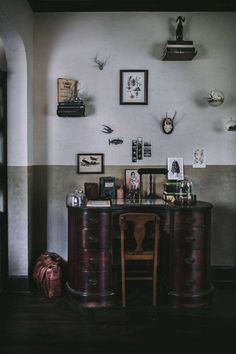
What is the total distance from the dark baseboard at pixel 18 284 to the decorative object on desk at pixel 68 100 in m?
1.91

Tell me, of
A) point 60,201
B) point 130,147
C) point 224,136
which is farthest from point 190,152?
point 60,201

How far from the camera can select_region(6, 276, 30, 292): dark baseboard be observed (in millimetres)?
3857

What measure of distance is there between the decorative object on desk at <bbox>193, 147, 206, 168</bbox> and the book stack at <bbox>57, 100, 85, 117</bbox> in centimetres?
142

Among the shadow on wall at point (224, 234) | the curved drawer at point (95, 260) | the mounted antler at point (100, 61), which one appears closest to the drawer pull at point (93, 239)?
the curved drawer at point (95, 260)

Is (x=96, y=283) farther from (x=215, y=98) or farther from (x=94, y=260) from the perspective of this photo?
(x=215, y=98)

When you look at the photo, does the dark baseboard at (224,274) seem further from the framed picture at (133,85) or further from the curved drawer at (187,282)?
the framed picture at (133,85)

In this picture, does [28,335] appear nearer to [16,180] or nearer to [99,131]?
[16,180]

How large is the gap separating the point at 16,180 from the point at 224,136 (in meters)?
2.48

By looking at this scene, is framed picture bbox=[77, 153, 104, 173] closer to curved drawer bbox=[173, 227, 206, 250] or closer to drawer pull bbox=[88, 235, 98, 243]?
drawer pull bbox=[88, 235, 98, 243]

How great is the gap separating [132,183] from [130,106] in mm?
920

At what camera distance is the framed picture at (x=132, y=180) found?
161 inches

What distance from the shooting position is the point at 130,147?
413cm

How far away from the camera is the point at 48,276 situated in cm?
370

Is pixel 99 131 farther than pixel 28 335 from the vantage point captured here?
Yes
